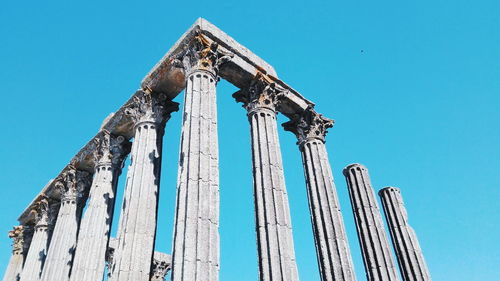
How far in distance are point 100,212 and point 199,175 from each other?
8358 mm

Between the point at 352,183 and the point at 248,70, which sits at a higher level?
the point at 248,70

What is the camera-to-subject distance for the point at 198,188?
12.2 metres

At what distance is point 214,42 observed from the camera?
1592 centimetres

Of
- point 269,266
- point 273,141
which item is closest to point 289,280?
point 269,266

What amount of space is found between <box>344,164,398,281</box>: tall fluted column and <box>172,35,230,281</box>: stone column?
32.6 ft

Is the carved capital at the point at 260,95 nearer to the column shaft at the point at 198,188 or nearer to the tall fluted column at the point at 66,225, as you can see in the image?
the column shaft at the point at 198,188

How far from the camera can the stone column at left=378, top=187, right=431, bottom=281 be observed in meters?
20.5

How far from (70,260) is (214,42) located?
1293cm

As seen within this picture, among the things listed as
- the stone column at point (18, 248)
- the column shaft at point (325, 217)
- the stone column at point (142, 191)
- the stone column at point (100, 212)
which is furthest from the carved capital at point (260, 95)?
the stone column at point (18, 248)

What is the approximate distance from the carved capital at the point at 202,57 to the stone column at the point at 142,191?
3.05 meters

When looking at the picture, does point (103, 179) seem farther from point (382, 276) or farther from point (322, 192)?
point (382, 276)

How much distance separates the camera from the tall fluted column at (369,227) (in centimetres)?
1878

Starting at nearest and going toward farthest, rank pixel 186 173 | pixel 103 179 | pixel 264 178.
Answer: pixel 186 173
pixel 264 178
pixel 103 179

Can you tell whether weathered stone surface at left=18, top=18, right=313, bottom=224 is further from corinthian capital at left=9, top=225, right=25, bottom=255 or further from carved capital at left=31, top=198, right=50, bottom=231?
corinthian capital at left=9, top=225, right=25, bottom=255
